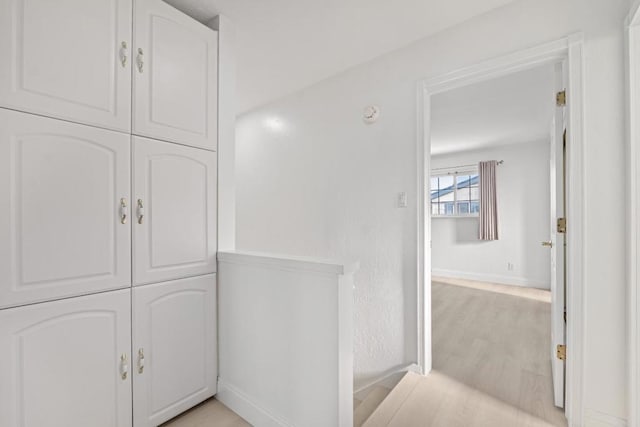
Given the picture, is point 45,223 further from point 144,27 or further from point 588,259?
point 588,259

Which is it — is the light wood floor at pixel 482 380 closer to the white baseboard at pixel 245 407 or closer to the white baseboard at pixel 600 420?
the white baseboard at pixel 600 420

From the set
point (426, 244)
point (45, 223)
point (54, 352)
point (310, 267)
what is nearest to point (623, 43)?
point (426, 244)

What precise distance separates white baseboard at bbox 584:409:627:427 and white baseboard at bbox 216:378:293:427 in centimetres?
149

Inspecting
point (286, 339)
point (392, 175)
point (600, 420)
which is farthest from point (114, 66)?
point (600, 420)

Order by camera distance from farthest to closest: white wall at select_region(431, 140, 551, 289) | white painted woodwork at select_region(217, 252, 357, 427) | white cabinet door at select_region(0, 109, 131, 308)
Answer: white wall at select_region(431, 140, 551, 289) → white painted woodwork at select_region(217, 252, 357, 427) → white cabinet door at select_region(0, 109, 131, 308)

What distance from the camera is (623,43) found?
140cm

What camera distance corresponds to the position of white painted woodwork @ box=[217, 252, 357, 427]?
1.25 metres

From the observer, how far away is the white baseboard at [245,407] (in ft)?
4.83

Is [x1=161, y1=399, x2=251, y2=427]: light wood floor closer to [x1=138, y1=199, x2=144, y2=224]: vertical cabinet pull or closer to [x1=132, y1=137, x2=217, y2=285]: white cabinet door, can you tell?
[x1=132, y1=137, x2=217, y2=285]: white cabinet door


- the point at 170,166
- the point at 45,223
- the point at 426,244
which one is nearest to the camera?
the point at 45,223

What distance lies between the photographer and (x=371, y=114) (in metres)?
2.34

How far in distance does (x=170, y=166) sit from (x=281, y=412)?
1395mm

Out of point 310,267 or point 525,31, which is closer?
point 310,267

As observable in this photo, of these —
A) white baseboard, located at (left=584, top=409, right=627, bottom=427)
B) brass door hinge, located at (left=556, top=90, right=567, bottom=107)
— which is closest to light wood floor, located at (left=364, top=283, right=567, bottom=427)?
white baseboard, located at (left=584, top=409, right=627, bottom=427)
